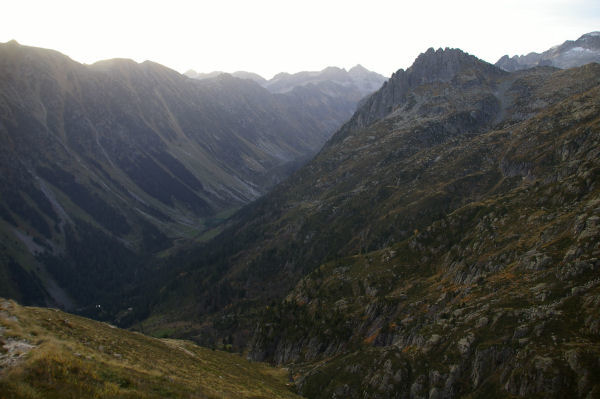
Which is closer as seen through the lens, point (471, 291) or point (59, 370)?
point (59, 370)

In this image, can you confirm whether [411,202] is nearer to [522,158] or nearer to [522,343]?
[522,158]

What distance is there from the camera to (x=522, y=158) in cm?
12656

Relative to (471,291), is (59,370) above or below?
above

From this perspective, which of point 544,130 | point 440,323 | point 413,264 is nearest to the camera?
point 440,323

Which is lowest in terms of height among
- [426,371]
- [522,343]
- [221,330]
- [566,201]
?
[221,330]

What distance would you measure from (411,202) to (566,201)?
8519cm

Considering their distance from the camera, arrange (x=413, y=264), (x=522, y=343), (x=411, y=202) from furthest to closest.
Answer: (x=411, y=202), (x=413, y=264), (x=522, y=343)

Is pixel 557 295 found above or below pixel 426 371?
above

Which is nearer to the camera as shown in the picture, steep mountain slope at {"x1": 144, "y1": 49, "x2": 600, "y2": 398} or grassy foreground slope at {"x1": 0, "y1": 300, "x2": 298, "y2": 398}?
grassy foreground slope at {"x1": 0, "y1": 300, "x2": 298, "y2": 398}

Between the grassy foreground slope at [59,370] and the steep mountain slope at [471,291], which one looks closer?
the grassy foreground slope at [59,370]

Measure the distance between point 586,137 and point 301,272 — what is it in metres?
119

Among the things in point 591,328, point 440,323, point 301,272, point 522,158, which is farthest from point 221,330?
point 591,328

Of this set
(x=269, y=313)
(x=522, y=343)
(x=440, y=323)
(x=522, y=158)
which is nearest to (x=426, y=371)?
(x=440, y=323)

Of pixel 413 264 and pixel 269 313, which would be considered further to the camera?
pixel 269 313
